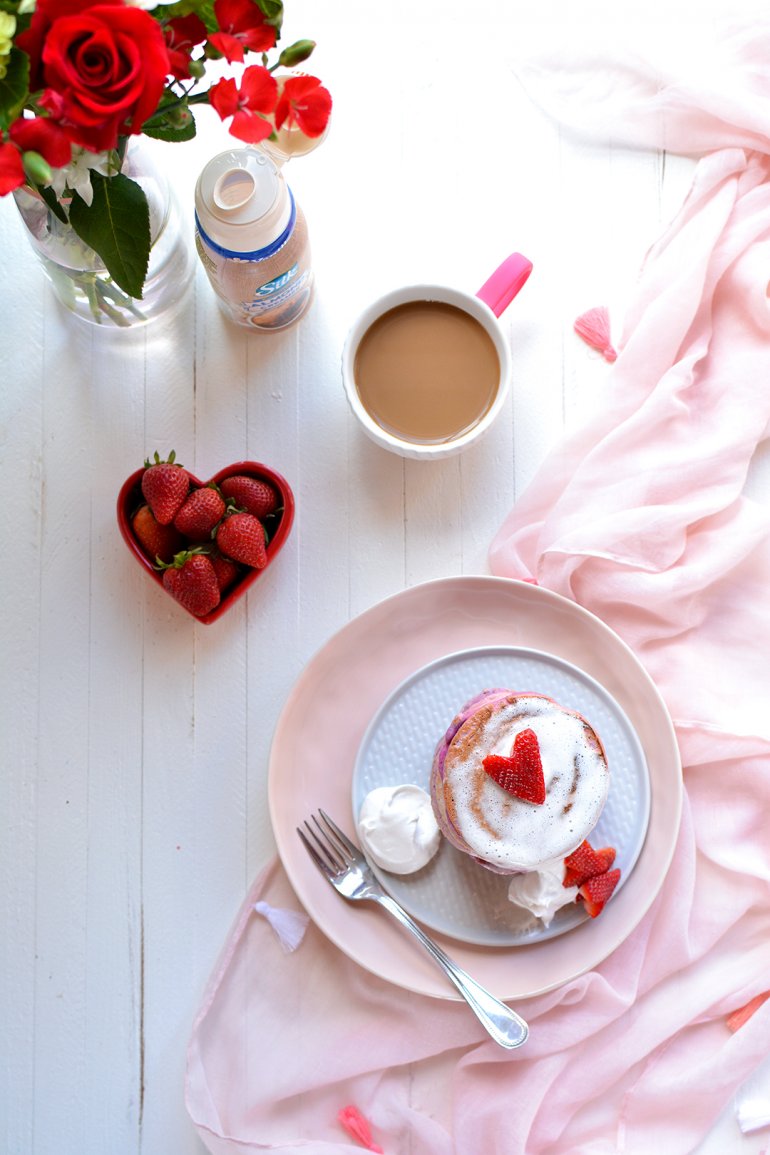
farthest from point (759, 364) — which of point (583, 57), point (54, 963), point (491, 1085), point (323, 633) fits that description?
point (54, 963)

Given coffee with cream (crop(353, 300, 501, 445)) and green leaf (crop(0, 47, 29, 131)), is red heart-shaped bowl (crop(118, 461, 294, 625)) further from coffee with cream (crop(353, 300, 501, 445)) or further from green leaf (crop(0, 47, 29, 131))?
green leaf (crop(0, 47, 29, 131))

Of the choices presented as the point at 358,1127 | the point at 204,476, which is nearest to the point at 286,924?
the point at 358,1127

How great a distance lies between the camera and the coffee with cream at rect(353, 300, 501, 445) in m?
1.23

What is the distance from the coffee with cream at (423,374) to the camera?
1.23m

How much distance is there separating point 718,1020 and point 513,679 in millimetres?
489

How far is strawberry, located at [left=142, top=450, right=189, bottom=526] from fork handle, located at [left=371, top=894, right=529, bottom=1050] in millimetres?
547

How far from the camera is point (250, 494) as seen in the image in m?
1.22

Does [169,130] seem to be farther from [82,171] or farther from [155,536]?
[155,536]

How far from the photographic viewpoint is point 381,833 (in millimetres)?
1168

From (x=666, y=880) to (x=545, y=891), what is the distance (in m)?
0.18

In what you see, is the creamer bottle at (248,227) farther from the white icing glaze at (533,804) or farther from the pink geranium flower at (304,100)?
the white icing glaze at (533,804)

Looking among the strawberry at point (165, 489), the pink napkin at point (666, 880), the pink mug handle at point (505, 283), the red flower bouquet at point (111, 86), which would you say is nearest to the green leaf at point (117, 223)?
the red flower bouquet at point (111, 86)

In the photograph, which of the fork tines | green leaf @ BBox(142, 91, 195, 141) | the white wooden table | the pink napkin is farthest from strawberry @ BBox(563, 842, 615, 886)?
green leaf @ BBox(142, 91, 195, 141)

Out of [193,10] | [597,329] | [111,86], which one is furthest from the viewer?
[597,329]
